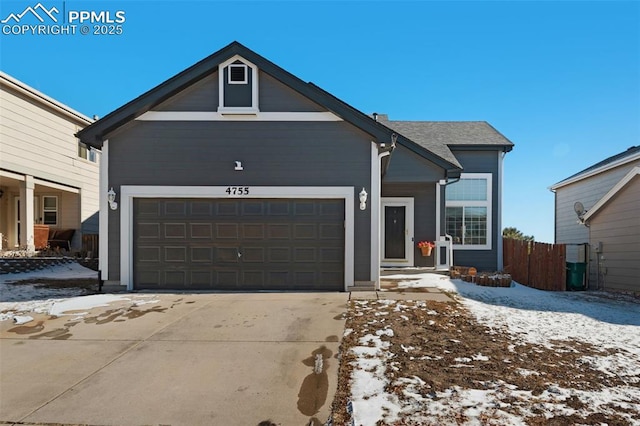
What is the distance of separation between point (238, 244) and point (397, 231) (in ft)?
A: 20.3

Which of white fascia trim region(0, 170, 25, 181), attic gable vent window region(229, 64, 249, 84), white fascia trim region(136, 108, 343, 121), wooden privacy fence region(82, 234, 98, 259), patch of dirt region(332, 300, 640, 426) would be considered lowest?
patch of dirt region(332, 300, 640, 426)

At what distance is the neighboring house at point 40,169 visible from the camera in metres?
13.2

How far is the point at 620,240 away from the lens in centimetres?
1100

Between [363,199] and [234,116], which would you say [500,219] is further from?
[234,116]

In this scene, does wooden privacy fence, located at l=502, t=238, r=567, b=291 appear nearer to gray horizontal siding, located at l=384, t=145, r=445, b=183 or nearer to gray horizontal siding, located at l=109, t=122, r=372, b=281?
gray horizontal siding, located at l=384, t=145, r=445, b=183

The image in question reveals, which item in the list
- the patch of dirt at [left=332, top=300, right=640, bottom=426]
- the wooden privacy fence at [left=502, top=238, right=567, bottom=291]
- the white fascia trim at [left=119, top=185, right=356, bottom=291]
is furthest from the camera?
the wooden privacy fence at [left=502, top=238, right=567, bottom=291]

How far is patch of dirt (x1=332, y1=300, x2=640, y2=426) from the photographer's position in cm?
338

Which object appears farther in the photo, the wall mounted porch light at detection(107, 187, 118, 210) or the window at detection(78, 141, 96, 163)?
the window at detection(78, 141, 96, 163)

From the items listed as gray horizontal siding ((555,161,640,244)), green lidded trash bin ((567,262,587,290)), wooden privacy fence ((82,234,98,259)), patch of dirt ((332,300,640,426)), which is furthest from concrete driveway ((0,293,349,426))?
gray horizontal siding ((555,161,640,244))

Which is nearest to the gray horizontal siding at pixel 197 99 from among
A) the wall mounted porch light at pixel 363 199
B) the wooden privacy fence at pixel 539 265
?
the wall mounted porch light at pixel 363 199

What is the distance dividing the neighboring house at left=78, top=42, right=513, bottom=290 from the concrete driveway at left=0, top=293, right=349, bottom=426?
6.31ft

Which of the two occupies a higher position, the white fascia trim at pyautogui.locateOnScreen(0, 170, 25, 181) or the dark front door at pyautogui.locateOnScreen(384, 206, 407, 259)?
the white fascia trim at pyautogui.locateOnScreen(0, 170, 25, 181)

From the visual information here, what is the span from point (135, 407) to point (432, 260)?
35.7 ft

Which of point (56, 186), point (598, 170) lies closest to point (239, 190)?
point (56, 186)
